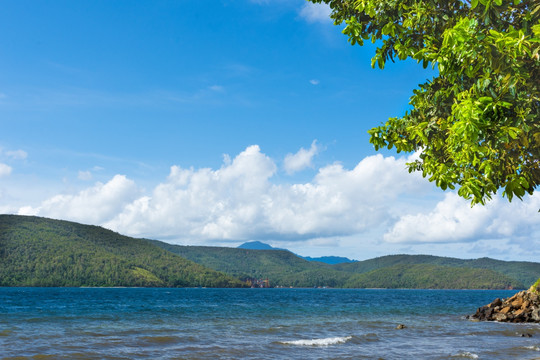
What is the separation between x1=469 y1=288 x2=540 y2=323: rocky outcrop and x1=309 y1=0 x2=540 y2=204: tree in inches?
1744

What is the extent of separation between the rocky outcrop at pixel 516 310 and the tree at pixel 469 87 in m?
44.3

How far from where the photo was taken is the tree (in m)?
7.82

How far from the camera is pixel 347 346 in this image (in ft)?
93.8

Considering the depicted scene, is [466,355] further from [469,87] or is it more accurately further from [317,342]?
[469,87]

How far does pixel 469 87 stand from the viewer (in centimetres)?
1008

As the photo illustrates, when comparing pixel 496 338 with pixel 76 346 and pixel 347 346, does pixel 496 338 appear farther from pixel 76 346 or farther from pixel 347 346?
pixel 76 346

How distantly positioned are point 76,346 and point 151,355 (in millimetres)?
7055

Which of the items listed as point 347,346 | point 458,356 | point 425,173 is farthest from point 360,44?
point 347,346

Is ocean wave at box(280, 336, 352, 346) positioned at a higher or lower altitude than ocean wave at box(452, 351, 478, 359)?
lower

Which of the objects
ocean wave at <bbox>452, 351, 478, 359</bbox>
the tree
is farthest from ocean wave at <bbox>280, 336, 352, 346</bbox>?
the tree

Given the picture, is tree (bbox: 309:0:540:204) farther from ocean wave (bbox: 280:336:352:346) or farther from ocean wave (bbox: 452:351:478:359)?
ocean wave (bbox: 280:336:352:346)

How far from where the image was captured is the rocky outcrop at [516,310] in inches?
1882

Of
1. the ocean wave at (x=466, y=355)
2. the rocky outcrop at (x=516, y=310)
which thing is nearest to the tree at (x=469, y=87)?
the ocean wave at (x=466, y=355)

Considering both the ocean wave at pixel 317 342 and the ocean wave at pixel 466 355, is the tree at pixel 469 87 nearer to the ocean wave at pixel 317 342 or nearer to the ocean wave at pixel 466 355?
the ocean wave at pixel 466 355
